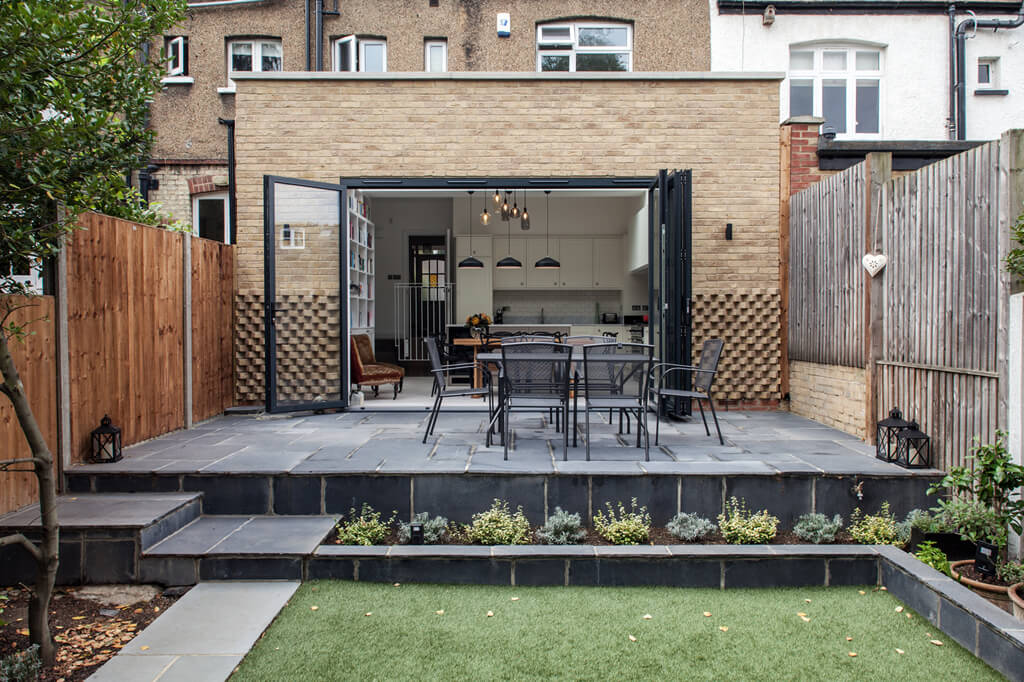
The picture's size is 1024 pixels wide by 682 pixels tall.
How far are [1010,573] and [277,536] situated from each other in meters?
3.42

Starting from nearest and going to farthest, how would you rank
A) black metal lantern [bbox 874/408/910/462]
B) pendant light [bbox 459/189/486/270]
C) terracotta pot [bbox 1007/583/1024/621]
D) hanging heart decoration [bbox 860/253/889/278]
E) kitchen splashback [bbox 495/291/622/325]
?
terracotta pot [bbox 1007/583/1024/621] → black metal lantern [bbox 874/408/910/462] → hanging heart decoration [bbox 860/253/889/278] → pendant light [bbox 459/189/486/270] → kitchen splashback [bbox 495/291/622/325]

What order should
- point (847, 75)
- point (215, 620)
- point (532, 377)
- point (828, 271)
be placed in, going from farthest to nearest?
point (847, 75) < point (828, 271) < point (532, 377) < point (215, 620)

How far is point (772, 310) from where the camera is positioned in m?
6.68

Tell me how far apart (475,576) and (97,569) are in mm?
1756

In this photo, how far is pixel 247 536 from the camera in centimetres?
342

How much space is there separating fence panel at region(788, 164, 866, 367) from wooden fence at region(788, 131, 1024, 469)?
16 mm

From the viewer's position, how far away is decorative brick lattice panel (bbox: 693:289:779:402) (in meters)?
6.68

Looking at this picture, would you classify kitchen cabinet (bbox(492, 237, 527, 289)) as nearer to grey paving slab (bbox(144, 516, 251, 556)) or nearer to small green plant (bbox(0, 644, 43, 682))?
grey paving slab (bbox(144, 516, 251, 556))

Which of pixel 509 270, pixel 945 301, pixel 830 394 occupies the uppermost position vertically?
pixel 509 270

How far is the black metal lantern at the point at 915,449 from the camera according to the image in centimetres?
394

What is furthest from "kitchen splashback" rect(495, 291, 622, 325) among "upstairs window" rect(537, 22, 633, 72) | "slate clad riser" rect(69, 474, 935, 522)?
"slate clad riser" rect(69, 474, 935, 522)

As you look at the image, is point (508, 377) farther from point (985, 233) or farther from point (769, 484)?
point (985, 233)

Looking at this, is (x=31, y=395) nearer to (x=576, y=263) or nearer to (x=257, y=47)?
(x=257, y=47)

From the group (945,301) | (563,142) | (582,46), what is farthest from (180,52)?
(945,301)
